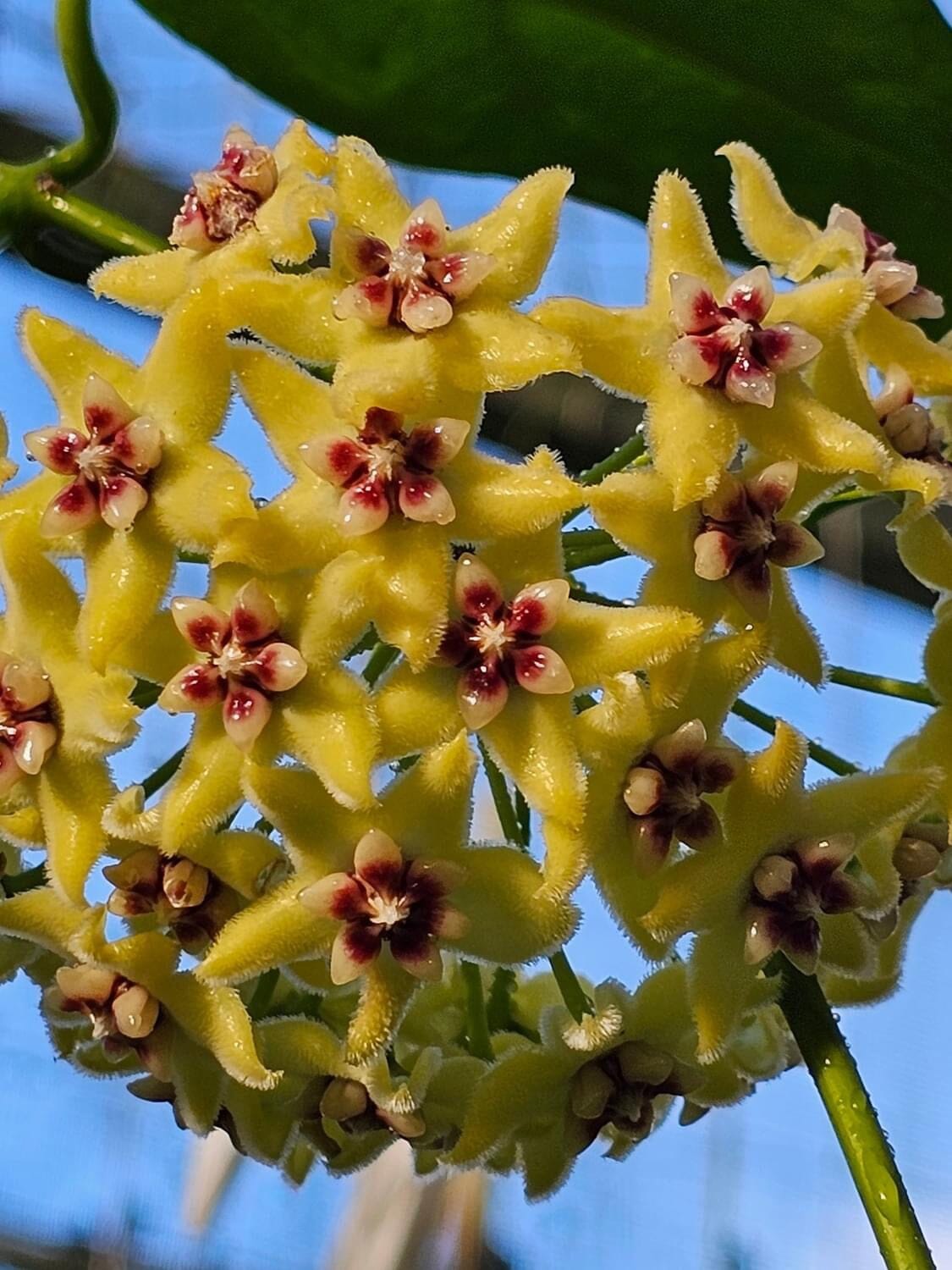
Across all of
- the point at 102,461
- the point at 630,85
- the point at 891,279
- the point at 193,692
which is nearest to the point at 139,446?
the point at 102,461

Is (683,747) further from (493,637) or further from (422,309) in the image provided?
(422,309)

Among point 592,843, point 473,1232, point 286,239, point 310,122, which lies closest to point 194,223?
point 286,239

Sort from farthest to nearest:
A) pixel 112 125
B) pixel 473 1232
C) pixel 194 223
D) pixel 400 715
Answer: pixel 473 1232 < pixel 112 125 < pixel 194 223 < pixel 400 715

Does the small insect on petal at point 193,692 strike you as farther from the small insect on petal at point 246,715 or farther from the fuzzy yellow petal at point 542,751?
the fuzzy yellow petal at point 542,751

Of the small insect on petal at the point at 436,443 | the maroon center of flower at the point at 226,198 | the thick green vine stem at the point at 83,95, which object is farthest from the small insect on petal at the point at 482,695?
the thick green vine stem at the point at 83,95

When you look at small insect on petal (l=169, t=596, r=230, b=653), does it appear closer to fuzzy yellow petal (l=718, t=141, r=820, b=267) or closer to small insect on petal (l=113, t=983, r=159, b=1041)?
small insect on petal (l=113, t=983, r=159, b=1041)

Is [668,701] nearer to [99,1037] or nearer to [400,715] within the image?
[400,715]
